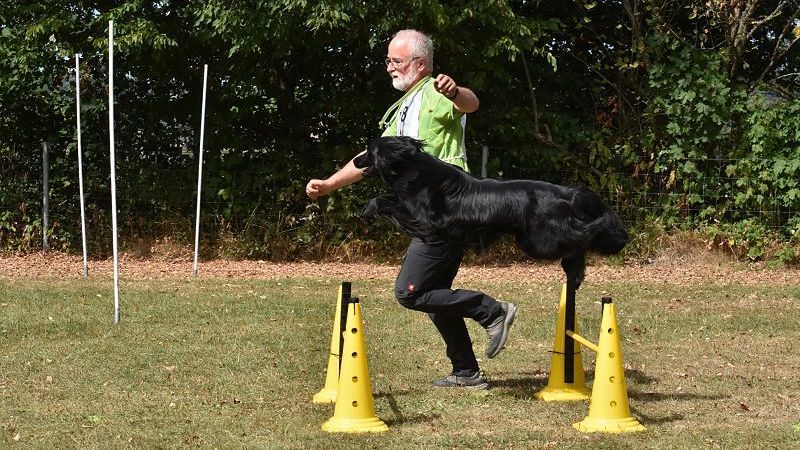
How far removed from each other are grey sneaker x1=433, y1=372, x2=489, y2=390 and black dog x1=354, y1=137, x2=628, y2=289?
1.07 metres

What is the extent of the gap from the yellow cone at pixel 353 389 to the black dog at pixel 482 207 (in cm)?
56

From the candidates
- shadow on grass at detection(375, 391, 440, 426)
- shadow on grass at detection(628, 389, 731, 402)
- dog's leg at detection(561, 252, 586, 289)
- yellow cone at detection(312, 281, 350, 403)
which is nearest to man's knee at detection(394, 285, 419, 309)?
yellow cone at detection(312, 281, 350, 403)

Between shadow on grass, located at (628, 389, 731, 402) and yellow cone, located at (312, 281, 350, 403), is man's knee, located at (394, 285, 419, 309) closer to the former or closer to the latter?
yellow cone, located at (312, 281, 350, 403)

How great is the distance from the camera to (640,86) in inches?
571

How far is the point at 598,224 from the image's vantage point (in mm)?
5379

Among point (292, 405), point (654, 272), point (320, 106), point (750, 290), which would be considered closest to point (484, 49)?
point (320, 106)

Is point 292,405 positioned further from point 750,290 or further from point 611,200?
point 611,200

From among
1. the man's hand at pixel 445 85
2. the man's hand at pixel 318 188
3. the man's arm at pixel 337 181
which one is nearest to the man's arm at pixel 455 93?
the man's hand at pixel 445 85

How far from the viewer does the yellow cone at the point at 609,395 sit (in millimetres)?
5246

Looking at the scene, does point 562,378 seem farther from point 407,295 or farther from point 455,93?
point 455,93

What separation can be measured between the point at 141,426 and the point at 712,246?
31.6ft

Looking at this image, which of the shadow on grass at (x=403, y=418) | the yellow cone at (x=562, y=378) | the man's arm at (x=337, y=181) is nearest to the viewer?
the shadow on grass at (x=403, y=418)

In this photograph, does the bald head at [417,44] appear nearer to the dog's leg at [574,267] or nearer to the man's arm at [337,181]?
the man's arm at [337,181]

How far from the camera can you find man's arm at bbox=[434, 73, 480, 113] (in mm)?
5340
